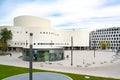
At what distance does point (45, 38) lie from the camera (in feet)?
330

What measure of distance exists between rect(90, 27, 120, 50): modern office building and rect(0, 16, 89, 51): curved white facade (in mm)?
11724

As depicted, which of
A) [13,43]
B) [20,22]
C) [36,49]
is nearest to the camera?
[36,49]

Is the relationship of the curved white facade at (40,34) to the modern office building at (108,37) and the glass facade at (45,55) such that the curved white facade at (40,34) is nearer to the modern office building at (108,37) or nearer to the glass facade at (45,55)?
the modern office building at (108,37)

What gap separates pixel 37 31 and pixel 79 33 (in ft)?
128

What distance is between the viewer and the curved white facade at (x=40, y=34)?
95500 mm

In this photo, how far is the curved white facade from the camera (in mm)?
95500

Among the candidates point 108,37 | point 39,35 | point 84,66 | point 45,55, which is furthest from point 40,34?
point 84,66

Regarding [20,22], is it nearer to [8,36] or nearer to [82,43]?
[8,36]

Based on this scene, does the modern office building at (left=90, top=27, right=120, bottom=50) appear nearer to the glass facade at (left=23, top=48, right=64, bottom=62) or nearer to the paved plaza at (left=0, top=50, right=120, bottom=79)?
the glass facade at (left=23, top=48, right=64, bottom=62)

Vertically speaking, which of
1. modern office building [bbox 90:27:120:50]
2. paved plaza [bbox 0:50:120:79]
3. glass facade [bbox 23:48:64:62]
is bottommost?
paved plaza [bbox 0:50:120:79]

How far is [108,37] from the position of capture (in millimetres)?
125562

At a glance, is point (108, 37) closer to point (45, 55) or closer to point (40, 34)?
point (40, 34)

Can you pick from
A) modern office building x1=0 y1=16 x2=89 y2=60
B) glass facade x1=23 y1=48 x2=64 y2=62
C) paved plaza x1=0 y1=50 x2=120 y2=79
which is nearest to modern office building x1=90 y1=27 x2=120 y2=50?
modern office building x1=0 y1=16 x2=89 y2=60

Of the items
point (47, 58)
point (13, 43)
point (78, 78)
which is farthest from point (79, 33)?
point (78, 78)
